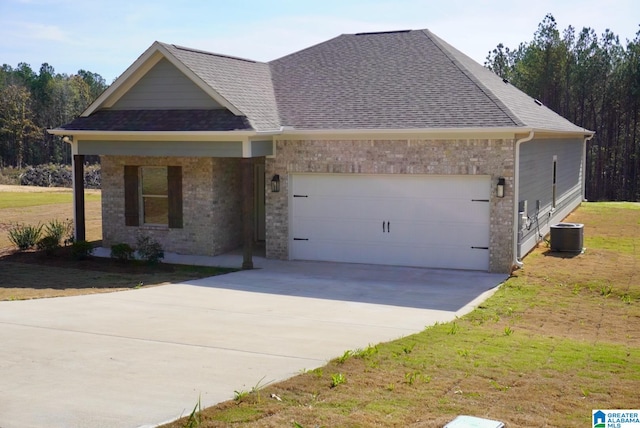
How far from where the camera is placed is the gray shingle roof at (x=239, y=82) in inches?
710

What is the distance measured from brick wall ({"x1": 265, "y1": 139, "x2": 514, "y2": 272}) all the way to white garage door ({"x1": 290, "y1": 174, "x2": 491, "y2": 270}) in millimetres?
216

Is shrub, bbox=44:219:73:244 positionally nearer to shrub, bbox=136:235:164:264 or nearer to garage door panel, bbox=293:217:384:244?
shrub, bbox=136:235:164:264

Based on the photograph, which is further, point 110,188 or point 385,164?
point 110,188

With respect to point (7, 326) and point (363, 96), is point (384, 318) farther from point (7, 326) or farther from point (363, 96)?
point (363, 96)

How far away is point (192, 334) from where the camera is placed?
35.6ft

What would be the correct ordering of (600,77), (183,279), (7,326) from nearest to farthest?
(7,326), (183,279), (600,77)

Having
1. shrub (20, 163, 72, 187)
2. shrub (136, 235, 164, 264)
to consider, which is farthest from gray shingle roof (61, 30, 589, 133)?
shrub (20, 163, 72, 187)

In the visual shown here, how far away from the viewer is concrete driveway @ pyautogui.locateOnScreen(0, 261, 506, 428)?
7.76 m

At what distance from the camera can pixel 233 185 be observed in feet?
64.8

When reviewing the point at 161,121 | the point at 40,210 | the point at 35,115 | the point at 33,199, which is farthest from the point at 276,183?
the point at 35,115

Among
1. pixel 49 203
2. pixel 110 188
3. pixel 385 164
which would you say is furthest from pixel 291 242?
pixel 49 203

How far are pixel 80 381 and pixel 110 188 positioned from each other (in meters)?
12.2

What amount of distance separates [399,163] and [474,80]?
3.10 metres

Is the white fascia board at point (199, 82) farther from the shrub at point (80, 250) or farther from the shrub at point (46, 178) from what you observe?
the shrub at point (46, 178)
